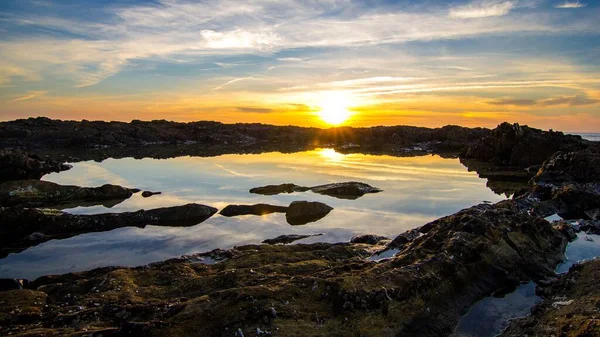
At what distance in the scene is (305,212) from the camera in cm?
1981

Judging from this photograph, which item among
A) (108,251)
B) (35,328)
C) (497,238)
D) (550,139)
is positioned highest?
(550,139)

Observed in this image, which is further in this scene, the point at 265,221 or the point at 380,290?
the point at 265,221

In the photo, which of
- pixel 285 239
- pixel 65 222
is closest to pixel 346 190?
pixel 285 239

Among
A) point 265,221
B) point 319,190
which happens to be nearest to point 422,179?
point 319,190

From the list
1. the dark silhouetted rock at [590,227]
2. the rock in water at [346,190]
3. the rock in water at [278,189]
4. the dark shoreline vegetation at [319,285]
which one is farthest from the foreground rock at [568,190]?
the rock in water at [278,189]

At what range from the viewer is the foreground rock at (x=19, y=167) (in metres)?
33.2

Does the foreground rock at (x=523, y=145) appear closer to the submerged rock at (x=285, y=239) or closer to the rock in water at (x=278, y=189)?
the rock in water at (x=278, y=189)

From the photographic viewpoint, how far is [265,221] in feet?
62.1

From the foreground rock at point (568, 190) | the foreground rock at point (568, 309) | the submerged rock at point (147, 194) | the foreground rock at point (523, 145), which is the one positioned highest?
the foreground rock at point (523, 145)

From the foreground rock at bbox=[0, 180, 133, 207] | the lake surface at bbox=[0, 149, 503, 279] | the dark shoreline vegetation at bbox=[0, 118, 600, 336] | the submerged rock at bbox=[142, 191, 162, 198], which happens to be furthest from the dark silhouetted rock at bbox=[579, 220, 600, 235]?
the foreground rock at bbox=[0, 180, 133, 207]

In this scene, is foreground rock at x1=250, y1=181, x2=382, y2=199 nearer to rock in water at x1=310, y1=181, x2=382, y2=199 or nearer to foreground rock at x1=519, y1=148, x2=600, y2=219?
rock in water at x1=310, y1=181, x2=382, y2=199

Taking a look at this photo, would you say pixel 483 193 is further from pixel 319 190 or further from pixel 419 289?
pixel 419 289

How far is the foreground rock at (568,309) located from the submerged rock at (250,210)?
44.3 feet

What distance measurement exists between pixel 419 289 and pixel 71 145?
3147 inches
